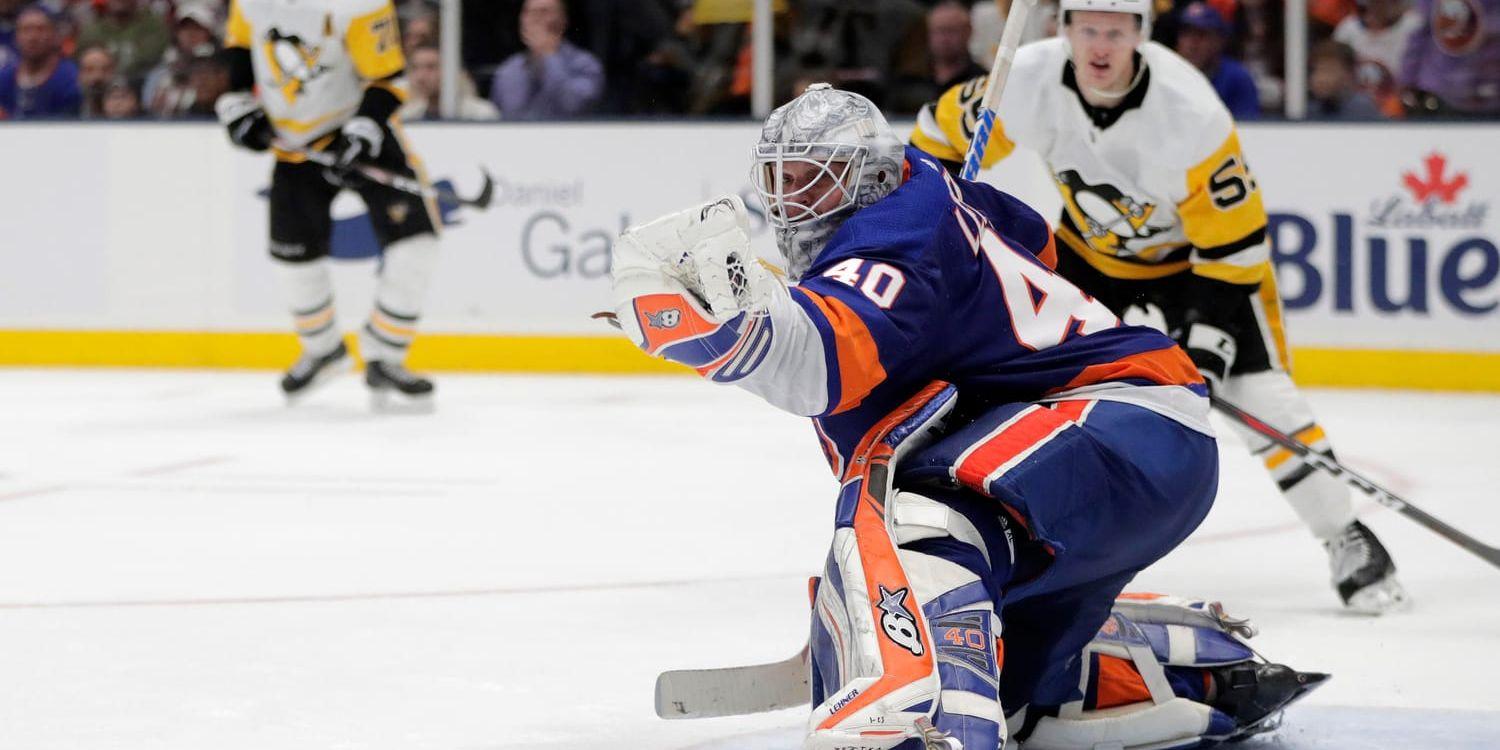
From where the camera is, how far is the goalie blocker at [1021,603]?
5.82 ft

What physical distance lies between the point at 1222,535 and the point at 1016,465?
2.07 metres

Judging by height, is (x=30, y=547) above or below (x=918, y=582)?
below

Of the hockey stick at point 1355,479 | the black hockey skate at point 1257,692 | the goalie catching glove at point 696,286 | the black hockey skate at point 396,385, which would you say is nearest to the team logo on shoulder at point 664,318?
the goalie catching glove at point 696,286

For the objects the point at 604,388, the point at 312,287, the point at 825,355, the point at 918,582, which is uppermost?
the point at 825,355

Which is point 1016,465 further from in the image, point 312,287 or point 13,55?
point 13,55

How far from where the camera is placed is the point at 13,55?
792cm

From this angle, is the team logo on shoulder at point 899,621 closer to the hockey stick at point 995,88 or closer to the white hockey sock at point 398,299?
the hockey stick at point 995,88

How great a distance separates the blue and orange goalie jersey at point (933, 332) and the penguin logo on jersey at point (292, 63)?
429 centimetres

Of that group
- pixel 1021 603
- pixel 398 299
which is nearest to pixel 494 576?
pixel 1021 603

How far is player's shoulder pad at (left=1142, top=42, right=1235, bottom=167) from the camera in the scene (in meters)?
3.17

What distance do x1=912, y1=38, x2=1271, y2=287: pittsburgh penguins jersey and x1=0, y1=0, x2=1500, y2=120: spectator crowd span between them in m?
3.14

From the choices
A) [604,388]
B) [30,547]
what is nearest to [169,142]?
[604,388]

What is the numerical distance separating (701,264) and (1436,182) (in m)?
5.21

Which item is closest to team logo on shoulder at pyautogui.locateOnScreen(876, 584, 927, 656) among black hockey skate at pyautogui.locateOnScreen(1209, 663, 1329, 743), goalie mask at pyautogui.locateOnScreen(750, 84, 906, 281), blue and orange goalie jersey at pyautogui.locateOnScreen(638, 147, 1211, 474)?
blue and orange goalie jersey at pyautogui.locateOnScreen(638, 147, 1211, 474)
